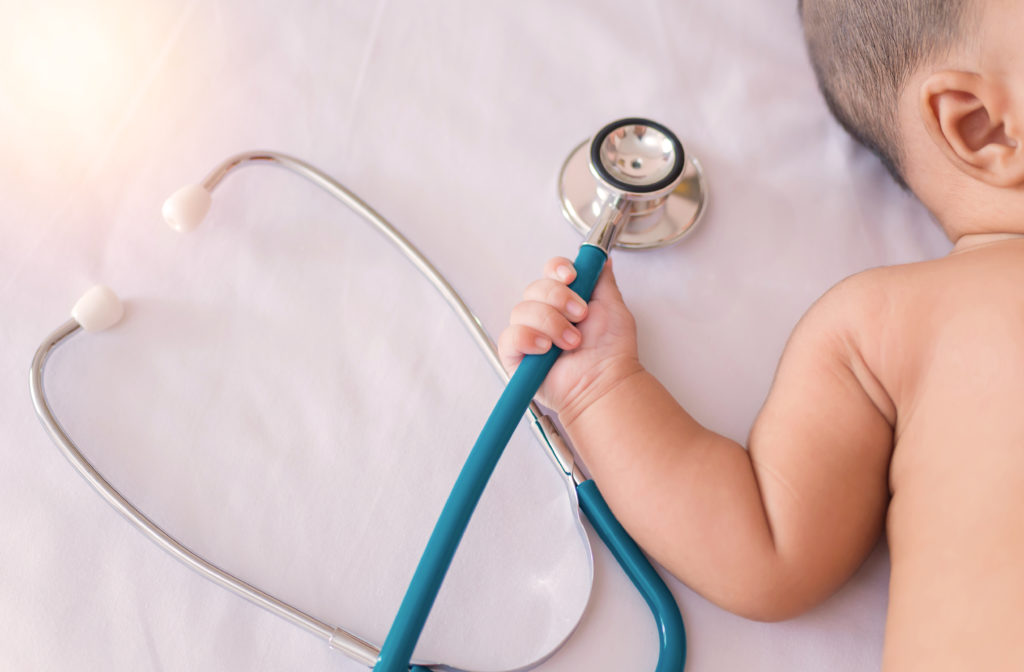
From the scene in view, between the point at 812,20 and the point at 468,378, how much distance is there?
22.1 inches

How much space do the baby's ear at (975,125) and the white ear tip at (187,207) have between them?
730 millimetres

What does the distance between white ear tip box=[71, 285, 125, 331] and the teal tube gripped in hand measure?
17.2 inches

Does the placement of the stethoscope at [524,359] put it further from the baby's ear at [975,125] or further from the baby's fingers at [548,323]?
the baby's ear at [975,125]

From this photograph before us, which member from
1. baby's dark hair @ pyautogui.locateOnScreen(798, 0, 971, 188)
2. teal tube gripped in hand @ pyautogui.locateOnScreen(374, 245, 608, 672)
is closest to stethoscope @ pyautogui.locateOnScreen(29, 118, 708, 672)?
teal tube gripped in hand @ pyautogui.locateOnScreen(374, 245, 608, 672)

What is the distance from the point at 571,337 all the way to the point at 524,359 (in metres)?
0.06

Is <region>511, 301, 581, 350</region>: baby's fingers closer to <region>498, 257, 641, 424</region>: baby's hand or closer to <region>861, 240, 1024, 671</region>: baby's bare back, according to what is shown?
<region>498, 257, 641, 424</region>: baby's hand

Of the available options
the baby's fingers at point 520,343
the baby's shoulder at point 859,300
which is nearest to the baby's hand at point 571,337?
the baby's fingers at point 520,343

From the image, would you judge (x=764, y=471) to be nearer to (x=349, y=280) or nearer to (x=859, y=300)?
(x=859, y=300)

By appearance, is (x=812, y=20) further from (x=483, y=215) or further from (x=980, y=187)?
(x=483, y=215)

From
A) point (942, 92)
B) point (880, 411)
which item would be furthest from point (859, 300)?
point (942, 92)

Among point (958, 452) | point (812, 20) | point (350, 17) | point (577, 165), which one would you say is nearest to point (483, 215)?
point (577, 165)

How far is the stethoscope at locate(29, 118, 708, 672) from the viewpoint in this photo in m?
0.63

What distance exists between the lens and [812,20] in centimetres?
94

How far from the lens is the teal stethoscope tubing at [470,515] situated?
1.99ft
